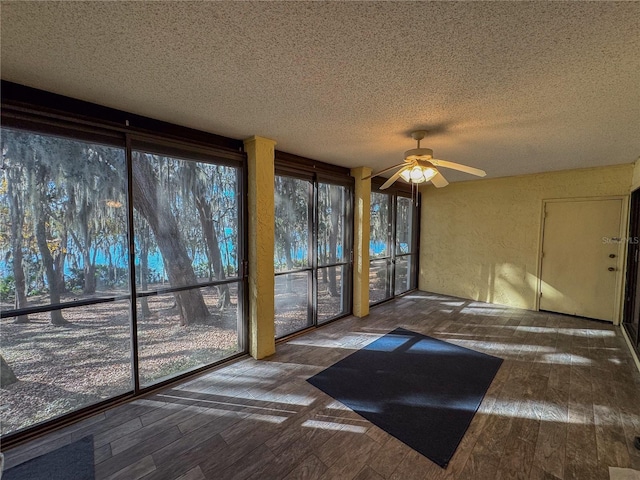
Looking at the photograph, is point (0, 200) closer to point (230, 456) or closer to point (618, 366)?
point (230, 456)

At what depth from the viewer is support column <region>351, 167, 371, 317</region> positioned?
168 inches

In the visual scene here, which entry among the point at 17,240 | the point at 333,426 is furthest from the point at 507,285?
the point at 17,240

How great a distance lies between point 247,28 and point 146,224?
1854 mm

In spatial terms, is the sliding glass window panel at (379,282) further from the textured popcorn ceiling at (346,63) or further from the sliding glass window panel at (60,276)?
the sliding glass window panel at (60,276)

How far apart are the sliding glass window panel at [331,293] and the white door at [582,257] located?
338 cm

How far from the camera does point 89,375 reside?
2.14 metres

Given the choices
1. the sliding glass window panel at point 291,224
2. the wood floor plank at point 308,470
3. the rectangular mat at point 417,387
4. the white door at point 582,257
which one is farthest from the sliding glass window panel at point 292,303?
the white door at point 582,257

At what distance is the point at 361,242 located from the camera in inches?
169

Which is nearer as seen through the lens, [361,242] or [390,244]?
[361,242]

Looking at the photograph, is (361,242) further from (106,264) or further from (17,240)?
(17,240)

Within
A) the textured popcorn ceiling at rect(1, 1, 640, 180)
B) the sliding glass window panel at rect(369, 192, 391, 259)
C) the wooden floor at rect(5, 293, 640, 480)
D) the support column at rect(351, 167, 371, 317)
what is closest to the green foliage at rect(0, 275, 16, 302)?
the wooden floor at rect(5, 293, 640, 480)

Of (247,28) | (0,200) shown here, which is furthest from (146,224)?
(247,28)

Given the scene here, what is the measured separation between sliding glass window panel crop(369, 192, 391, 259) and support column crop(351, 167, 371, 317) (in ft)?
1.32

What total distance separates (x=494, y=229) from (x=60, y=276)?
19.7 ft
